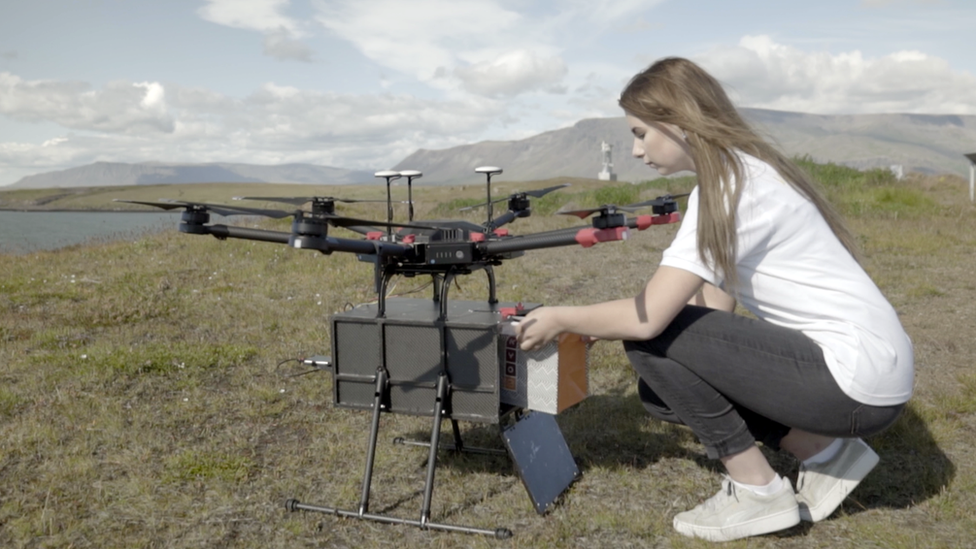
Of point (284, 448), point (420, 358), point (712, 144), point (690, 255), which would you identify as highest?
point (712, 144)

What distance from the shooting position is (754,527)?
3029 millimetres

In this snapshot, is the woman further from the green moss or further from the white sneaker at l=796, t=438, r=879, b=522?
the green moss

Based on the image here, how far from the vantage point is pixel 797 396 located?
2.74 m

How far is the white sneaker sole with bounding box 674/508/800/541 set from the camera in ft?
9.88

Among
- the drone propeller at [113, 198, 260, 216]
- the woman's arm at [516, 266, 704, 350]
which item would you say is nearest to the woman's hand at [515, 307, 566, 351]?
the woman's arm at [516, 266, 704, 350]

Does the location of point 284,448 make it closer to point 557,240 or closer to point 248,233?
point 248,233

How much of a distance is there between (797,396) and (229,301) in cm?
671

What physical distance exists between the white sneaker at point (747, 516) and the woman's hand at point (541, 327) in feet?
3.40

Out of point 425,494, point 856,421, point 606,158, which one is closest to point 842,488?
Answer: point 856,421

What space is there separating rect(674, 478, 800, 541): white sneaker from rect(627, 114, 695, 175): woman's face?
140 centimetres

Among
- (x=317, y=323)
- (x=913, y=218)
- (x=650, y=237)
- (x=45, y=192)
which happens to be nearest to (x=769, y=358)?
(x=317, y=323)

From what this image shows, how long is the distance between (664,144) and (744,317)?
741 millimetres

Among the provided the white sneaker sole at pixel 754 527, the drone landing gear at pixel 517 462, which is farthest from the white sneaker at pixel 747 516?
the drone landing gear at pixel 517 462

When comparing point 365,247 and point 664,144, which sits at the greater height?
point 664,144
